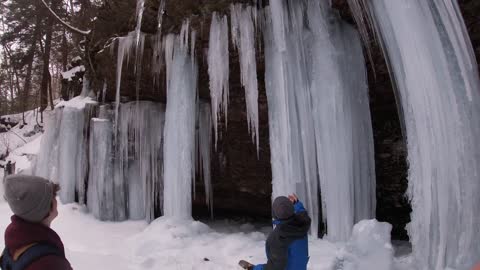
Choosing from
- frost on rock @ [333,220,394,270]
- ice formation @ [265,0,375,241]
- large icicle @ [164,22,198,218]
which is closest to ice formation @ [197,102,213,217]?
large icicle @ [164,22,198,218]

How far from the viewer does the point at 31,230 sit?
4.76ft

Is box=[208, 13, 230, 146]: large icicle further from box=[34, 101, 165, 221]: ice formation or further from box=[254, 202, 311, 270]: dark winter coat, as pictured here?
box=[254, 202, 311, 270]: dark winter coat

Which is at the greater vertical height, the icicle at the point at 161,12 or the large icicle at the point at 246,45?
the icicle at the point at 161,12

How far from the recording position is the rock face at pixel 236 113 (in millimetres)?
4902

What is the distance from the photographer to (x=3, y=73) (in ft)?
56.6

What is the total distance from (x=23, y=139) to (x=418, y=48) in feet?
47.1

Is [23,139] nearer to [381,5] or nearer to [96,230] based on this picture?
[96,230]

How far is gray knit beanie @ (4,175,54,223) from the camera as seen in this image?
4.87 feet

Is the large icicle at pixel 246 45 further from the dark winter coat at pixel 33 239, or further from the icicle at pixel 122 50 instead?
the dark winter coat at pixel 33 239

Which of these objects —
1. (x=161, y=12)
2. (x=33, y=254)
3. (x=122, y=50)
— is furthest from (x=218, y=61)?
(x=33, y=254)

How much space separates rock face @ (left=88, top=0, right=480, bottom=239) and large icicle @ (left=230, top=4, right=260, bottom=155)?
147mm

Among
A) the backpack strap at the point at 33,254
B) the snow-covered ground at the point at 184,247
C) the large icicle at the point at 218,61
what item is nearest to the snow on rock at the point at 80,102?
the snow-covered ground at the point at 184,247

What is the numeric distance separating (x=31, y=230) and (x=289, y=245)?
164cm

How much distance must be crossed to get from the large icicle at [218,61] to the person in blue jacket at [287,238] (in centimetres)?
258
